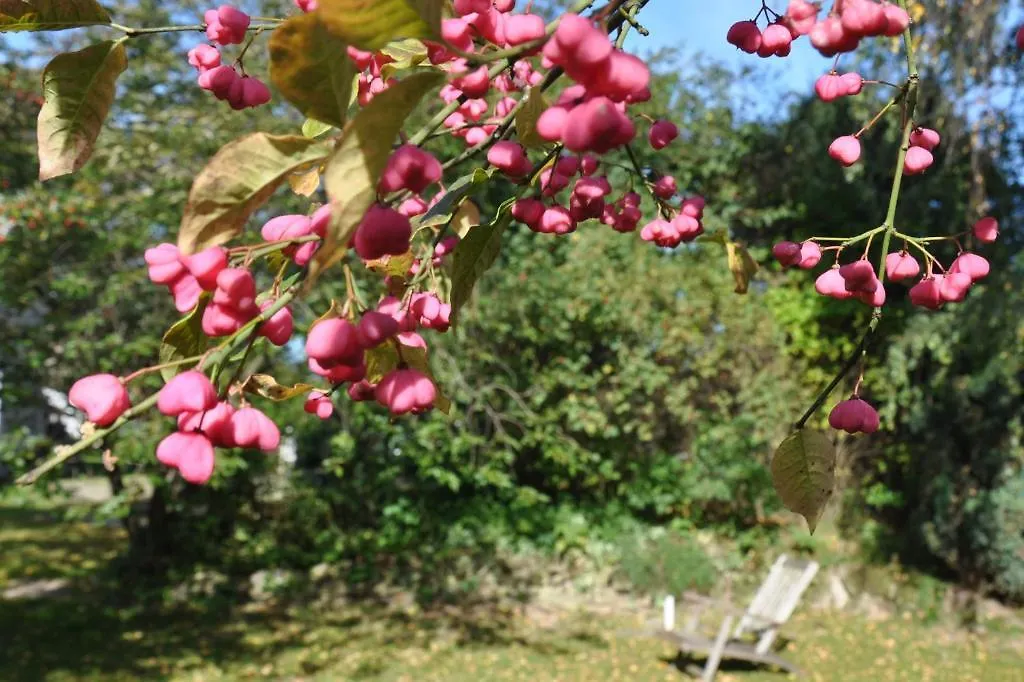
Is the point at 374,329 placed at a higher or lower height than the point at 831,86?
lower

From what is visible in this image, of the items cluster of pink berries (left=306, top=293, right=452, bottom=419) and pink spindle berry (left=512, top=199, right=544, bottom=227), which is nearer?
cluster of pink berries (left=306, top=293, right=452, bottom=419)

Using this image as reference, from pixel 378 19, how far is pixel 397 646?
5.85 metres

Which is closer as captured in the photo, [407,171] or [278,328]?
[407,171]

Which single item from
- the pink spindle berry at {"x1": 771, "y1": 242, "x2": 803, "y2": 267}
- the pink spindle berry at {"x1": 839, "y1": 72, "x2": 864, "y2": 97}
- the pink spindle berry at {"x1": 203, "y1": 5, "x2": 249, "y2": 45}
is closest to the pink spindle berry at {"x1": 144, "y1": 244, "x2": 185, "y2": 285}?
the pink spindle berry at {"x1": 203, "y1": 5, "x2": 249, "y2": 45}

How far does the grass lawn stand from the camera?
17.4 feet

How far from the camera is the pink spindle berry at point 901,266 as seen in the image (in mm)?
991

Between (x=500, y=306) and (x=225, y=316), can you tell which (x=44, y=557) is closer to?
(x=500, y=306)

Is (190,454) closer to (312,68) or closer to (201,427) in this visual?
(201,427)

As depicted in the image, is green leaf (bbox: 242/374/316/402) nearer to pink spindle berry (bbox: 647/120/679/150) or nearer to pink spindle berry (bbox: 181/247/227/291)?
→ pink spindle berry (bbox: 181/247/227/291)

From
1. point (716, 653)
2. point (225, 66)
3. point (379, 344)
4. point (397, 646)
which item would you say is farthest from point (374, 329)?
point (397, 646)

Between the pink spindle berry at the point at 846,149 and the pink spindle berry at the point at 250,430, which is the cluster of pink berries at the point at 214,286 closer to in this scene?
the pink spindle berry at the point at 250,430

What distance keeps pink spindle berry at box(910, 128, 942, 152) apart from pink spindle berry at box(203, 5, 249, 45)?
0.74m

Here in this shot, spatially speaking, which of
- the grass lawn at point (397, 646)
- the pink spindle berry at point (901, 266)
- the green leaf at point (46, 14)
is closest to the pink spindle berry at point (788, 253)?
the pink spindle berry at point (901, 266)

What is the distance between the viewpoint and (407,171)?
0.50 meters
